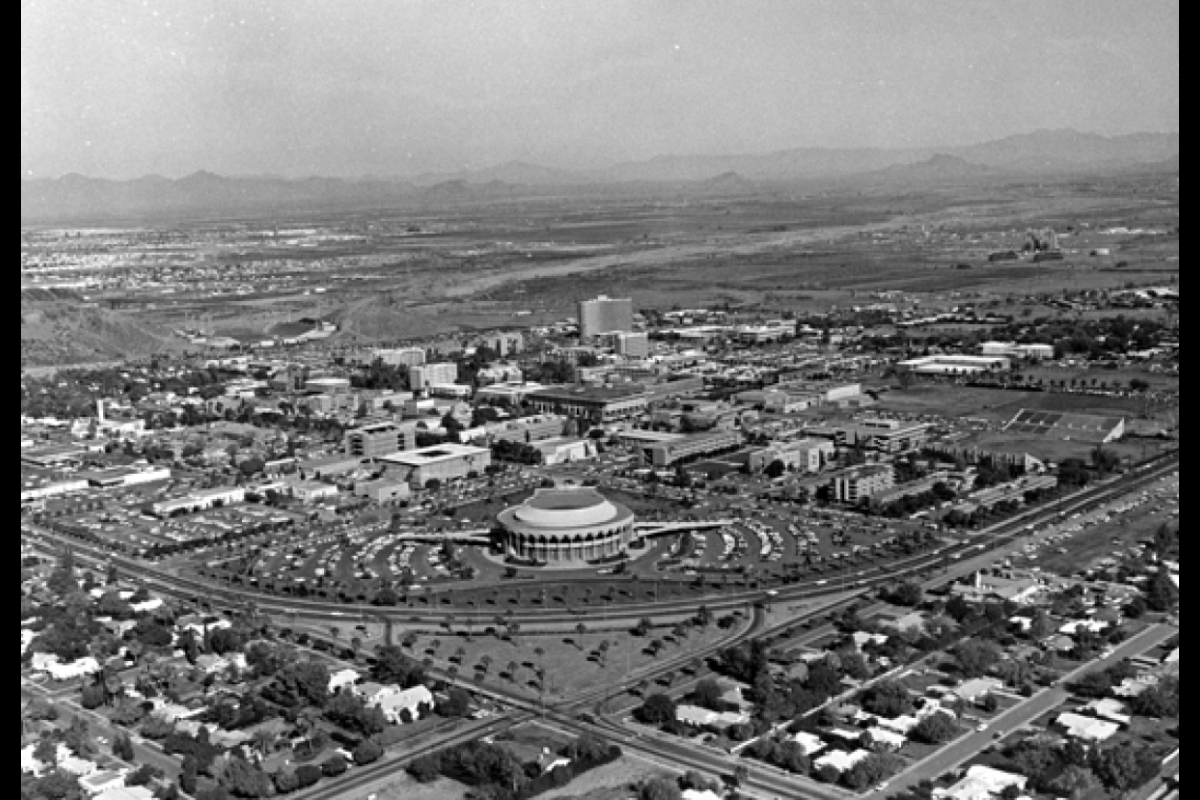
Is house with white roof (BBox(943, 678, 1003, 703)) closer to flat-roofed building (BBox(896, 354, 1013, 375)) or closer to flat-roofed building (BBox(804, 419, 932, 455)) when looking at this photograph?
flat-roofed building (BBox(804, 419, 932, 455))

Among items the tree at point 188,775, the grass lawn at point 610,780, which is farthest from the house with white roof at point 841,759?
the tree at point 188,775

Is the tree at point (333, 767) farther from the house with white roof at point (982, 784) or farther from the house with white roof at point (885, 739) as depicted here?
the house with white roof at point (982, 784)

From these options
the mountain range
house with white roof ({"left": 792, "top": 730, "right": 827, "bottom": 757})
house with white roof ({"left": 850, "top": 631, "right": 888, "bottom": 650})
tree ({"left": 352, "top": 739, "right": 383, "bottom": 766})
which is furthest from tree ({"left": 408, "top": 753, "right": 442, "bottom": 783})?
the mountain range

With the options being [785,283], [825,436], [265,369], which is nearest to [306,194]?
[785,283]

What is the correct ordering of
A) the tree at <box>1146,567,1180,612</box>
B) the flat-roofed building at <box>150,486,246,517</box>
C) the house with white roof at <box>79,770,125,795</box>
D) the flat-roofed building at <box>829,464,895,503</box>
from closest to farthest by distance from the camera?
the house with white roof at <box>79,770,125,795</box> → the tree at <box>1146,567,1180,612</box> → the flat-roofed building at <box>829,464,895,503</box> → the flat-roofed building at <box>150,486,246,517</box>

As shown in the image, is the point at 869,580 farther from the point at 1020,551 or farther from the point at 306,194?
the point at 306,194

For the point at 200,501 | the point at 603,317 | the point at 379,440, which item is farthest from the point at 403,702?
the point at 603,317
